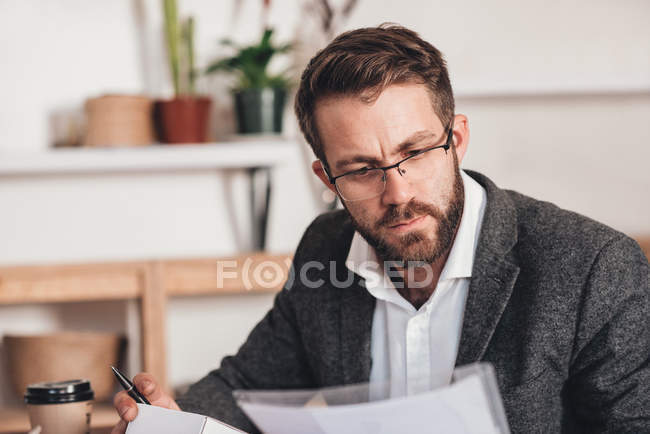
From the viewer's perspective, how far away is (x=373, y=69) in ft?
3.98

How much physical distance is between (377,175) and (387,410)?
0.52 metres

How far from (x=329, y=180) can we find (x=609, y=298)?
51 centimetres

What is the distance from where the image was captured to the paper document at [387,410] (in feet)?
2.47

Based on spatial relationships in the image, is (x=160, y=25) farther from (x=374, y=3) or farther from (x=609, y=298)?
(x=609, y=298)

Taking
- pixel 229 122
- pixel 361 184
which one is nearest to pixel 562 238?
pixel 361 184

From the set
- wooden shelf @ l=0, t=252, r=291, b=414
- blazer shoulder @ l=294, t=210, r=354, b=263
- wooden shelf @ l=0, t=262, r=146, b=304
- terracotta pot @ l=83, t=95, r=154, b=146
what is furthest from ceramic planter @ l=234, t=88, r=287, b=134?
blazer shoulder @ l=294, t=210, r=354, b=263

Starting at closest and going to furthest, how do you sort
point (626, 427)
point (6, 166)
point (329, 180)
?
point (626, 427) → point (329, 180) → point (6, 166)

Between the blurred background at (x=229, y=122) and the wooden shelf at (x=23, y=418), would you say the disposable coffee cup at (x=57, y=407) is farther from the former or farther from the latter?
the blurred background at (x=229, y=122)

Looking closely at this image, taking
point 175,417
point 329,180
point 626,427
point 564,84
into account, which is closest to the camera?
point 175,417

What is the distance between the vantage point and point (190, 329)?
2398 millimetres

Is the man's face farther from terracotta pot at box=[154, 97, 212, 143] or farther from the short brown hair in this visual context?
terracotta pot at box=[154, 97, 212, 143]

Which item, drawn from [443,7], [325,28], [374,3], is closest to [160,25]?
[325,28]

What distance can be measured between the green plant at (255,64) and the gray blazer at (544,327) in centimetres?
99

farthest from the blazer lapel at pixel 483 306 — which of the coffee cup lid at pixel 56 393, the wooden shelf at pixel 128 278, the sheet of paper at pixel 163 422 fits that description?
the wooden shelf at pixel 128 278
